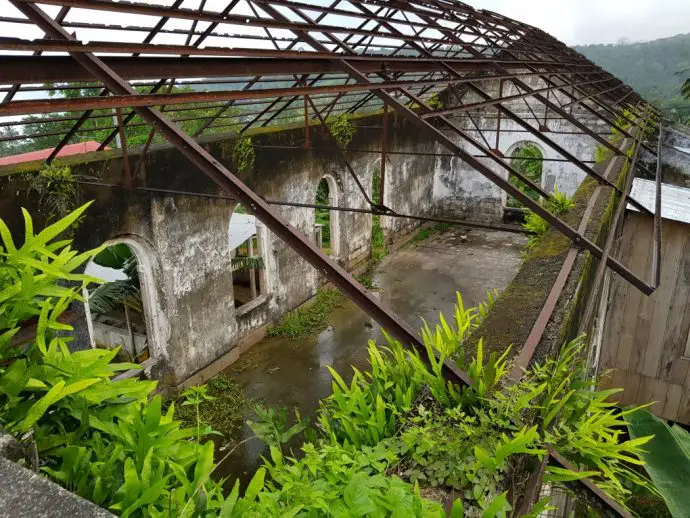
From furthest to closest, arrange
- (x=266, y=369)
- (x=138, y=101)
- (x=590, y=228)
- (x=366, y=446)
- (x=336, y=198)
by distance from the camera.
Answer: (x=336, y=198) < (x=266, y=369) < (x=590, y=228) < (x=138, y=101) < (x=366, y=446)

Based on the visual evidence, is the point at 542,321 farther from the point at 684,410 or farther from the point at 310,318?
the point at 310,318

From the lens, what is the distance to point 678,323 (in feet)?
19.6

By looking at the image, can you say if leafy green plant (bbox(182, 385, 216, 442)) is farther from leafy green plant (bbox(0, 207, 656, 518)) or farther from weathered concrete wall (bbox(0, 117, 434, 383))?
weathered concrete wall (bbox(0, 117, 434, 383))

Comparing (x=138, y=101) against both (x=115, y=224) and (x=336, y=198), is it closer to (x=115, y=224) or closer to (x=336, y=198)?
(x=115, y=224)

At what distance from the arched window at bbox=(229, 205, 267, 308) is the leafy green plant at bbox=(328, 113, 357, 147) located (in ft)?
8.10

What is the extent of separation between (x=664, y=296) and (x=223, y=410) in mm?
5900

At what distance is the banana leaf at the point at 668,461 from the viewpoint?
340 cm

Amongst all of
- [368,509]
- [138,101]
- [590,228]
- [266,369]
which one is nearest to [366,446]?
[368,509]

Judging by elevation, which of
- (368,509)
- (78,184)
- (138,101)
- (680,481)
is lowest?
(680,481)

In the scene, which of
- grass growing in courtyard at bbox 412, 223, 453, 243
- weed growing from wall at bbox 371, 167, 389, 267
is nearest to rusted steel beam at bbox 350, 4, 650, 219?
weed growing from wall at bbox 371, 167, 389, 267

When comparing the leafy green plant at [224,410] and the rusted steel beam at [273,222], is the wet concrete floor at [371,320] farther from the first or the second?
the rusted steel beam at [273,222]

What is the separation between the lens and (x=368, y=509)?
1681mm

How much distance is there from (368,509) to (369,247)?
414 inches

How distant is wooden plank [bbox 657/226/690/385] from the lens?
570 cm
